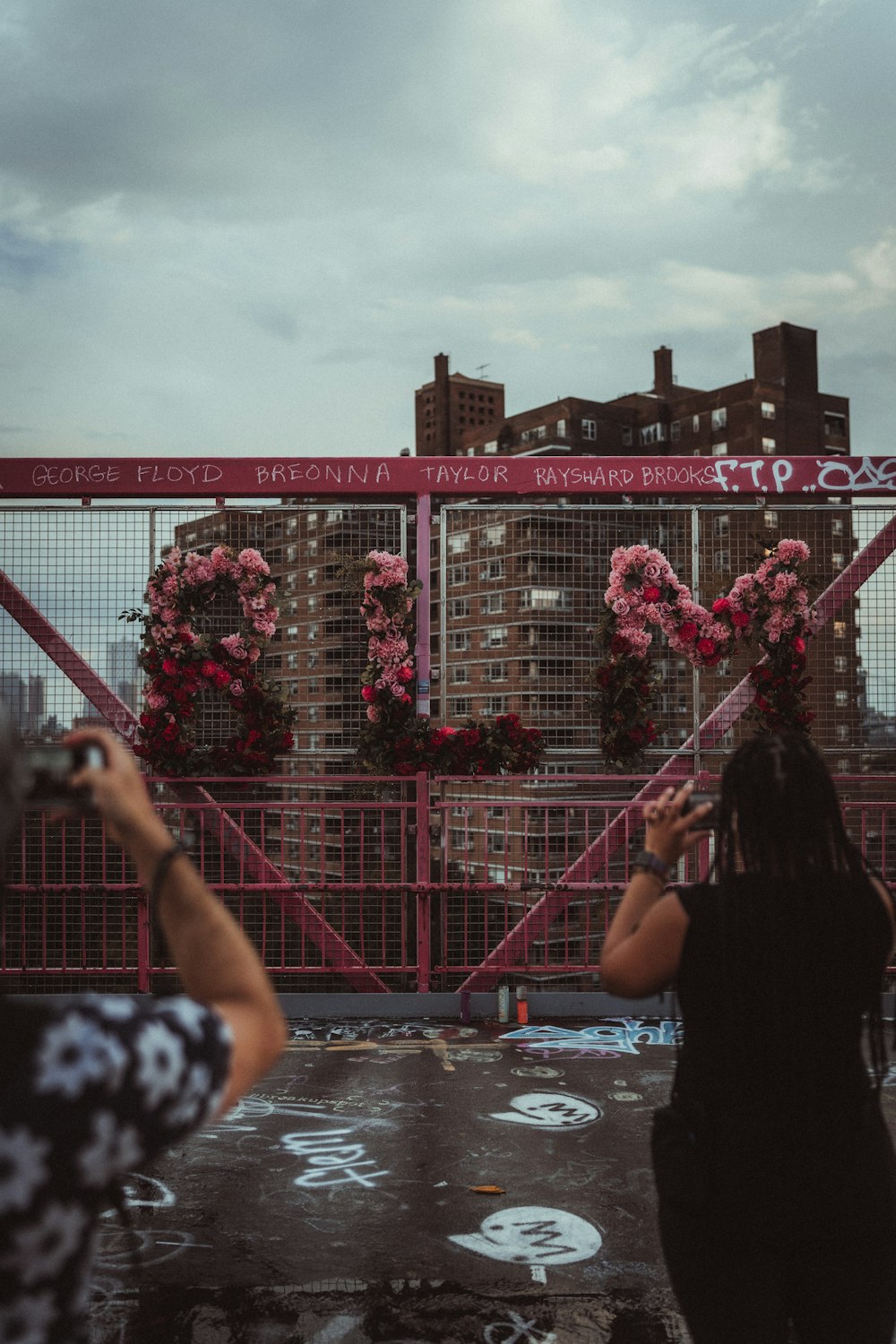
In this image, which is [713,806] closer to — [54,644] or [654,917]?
[654,917]

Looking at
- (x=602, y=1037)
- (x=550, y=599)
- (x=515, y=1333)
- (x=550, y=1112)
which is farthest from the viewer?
(x=550, y=599)

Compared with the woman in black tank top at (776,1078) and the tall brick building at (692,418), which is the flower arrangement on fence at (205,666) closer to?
the woman in black tank top at (776,1078)

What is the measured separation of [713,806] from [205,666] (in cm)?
769

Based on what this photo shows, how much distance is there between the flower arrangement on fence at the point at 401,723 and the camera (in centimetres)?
946

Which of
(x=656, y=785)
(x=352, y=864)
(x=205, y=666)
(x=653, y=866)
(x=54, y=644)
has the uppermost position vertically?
(x=54, y=644)

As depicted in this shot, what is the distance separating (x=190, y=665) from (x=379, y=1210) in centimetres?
571

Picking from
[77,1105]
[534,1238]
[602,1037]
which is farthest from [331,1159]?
[77,1105]

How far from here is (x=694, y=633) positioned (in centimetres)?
1024

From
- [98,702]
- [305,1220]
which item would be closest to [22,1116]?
[305,1220]

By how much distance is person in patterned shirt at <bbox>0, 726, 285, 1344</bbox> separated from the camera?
4.36ft

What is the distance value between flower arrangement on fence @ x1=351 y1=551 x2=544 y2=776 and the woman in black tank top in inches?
274

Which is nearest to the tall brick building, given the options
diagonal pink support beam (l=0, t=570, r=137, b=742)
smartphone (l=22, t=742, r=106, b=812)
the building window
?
the building window

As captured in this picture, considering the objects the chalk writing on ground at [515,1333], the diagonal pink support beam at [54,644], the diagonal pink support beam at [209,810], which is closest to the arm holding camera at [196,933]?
the chalk writing on ground at [515,1333]

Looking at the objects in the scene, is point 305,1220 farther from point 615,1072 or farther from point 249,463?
point 249,463
